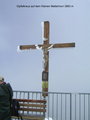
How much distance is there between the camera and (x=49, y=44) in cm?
834

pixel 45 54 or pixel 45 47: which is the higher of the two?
pixel 45 47

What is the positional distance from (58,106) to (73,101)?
48 centimetres

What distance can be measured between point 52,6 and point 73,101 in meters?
2.91

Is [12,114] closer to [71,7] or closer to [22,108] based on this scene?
[22,108]

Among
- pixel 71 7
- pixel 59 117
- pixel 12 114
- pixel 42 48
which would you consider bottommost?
pixel 59 117

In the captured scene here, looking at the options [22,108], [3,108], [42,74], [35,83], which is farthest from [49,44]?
[3,108]

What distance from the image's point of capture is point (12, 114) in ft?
18.7

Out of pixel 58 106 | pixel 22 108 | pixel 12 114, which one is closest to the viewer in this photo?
pixel 12 114

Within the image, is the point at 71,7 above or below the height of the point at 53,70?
above

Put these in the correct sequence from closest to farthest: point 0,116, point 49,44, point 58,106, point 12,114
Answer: point 0,116, point 12,114, point 49,44, point 58,106

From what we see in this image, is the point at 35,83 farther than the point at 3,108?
Yes

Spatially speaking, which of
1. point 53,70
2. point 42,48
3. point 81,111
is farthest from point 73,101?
point 42,48

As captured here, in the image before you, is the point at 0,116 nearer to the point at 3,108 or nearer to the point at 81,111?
the point at 3,108

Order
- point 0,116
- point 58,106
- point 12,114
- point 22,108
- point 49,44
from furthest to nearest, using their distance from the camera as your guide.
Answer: point 58,106
point 49,44
point 22,108
point 12,114
point 0,116
